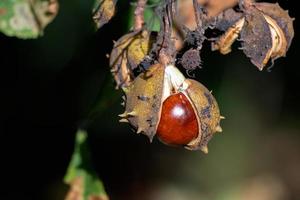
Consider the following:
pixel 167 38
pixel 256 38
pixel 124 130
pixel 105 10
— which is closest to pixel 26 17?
pixel 105 10

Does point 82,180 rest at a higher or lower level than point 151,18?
lower

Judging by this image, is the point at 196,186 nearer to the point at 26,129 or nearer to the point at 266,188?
the point at 266,188

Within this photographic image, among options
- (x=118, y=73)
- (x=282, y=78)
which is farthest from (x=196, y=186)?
(x=118, y=73)

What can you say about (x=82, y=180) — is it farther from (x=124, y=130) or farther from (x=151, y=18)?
(x=124, y=130)

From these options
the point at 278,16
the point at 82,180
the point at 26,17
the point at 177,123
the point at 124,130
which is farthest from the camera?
the point at 124,130

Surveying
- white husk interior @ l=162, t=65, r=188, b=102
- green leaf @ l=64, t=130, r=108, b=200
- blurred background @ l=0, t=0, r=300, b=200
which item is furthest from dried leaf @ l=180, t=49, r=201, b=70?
blurred background @ l=0, t=0, r=300, b=200

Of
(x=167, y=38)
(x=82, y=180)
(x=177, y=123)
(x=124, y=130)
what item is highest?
(x=167, y=38)

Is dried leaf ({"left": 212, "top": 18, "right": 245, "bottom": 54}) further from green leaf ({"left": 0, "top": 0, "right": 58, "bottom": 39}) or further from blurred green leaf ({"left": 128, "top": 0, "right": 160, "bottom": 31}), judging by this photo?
green leaf ({"left": 0, "top": 0, "right": 58, "bottom": 39})
